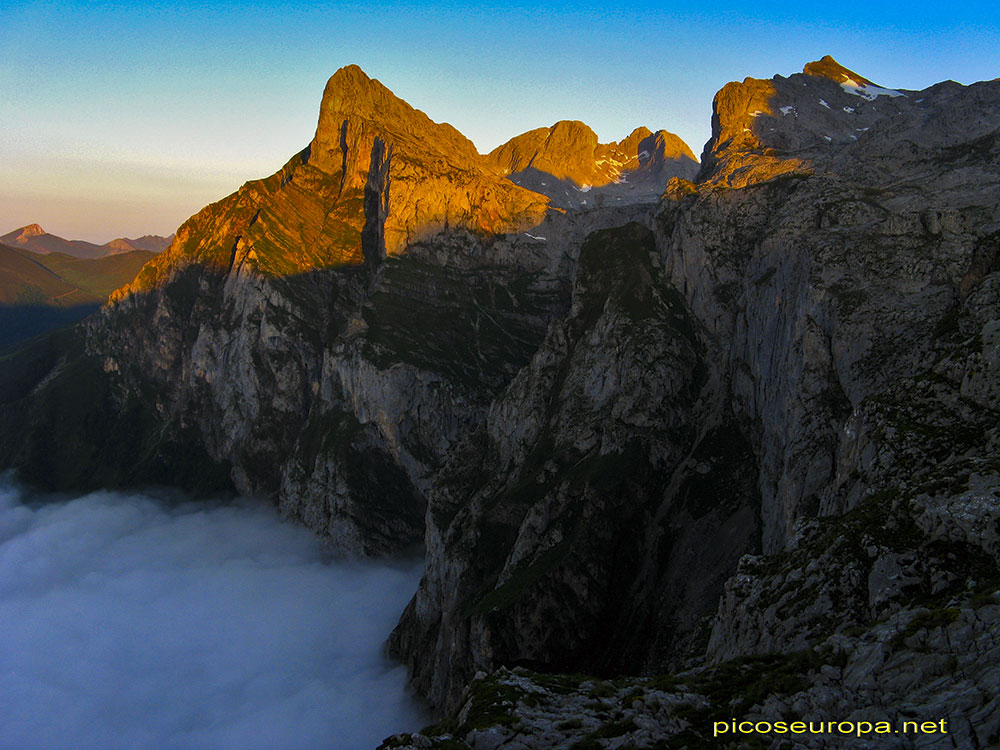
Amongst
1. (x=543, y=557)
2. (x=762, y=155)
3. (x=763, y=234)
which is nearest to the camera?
(x=543, y=557)

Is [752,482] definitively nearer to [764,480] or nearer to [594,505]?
[764,480]

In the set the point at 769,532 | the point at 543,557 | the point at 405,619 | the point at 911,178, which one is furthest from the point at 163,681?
the point at 911,178

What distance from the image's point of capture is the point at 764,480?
100562 mm

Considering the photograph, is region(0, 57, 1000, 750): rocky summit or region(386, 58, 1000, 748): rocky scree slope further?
region(386, 58, 1000, 748): rocky scree slope

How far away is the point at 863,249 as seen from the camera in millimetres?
88250

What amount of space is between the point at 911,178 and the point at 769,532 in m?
75.9

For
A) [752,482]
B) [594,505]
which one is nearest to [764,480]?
[752,482]

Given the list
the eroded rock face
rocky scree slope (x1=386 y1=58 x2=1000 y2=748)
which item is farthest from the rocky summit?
the eroded rock face

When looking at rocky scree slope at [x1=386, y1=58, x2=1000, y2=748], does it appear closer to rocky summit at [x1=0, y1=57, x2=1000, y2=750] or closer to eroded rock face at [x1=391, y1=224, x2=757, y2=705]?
rocky summit at [x1=0, y1=57, x2=1000, y2=750]

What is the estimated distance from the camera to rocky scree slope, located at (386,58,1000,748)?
34.2 m

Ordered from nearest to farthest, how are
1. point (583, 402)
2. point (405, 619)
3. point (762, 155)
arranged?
1. point (583, 402)
2. point (405, 619)
3. point (762, 155)

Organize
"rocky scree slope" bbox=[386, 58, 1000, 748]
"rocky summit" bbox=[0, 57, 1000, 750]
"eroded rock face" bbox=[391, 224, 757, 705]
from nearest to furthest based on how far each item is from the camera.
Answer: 1. "rocky summit" bbox=[0, 57, 1000, 750]
2. "rocky scree slope" bbox=[386, 58, 1000, 748]
3. "eroded rock face" bbox=[391, 224, 757, 705]

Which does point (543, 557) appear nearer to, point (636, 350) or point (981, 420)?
point (636, 350)

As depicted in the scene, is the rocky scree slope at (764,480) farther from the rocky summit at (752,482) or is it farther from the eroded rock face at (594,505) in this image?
the eroded rock face at (594,505)
